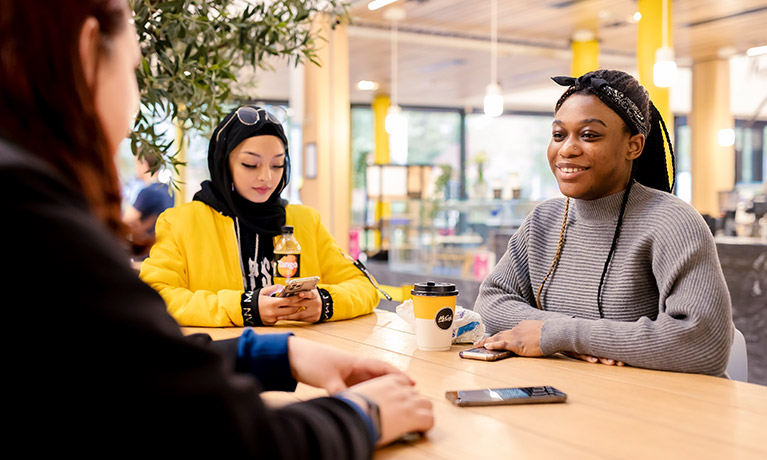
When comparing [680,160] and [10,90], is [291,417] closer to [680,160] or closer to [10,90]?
[10,90]

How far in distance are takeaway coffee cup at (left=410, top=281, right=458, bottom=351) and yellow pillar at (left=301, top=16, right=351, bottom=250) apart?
20.3 ft

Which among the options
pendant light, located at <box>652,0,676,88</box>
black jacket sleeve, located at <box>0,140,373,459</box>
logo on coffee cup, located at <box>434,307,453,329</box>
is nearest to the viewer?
black jacket sleeve, located at <box>0,140,373,459</box>

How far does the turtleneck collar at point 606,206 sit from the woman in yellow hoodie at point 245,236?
73 cm

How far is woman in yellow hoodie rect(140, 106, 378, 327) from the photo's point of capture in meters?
2.09

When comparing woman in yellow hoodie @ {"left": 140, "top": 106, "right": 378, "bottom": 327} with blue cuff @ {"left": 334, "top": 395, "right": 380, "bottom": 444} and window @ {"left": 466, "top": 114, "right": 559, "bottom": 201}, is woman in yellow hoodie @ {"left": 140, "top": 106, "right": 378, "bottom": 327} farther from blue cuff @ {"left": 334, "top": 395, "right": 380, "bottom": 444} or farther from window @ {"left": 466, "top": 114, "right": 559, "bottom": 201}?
window @ {"left": 466, "top": 114, "right": 559, "bottom": 201}

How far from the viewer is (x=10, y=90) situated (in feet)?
1.95

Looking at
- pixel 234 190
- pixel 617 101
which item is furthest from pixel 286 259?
pixel 617 101

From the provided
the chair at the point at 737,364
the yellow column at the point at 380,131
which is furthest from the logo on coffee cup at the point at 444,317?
the yellow column at the point at 380,131

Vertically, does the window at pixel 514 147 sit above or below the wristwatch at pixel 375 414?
above

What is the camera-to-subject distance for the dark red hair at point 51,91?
23.4 inches

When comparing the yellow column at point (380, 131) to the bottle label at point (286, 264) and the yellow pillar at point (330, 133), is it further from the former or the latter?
the bottle label at point (286, 264)

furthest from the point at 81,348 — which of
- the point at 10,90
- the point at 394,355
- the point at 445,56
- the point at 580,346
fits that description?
the point at 445,56

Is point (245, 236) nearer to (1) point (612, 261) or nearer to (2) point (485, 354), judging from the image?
(2) point (485, 354)

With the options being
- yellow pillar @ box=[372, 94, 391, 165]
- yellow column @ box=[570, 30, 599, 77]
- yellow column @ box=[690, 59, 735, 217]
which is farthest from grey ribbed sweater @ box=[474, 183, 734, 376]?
yellow pillar @ box=[372, 94, 391, 165]
